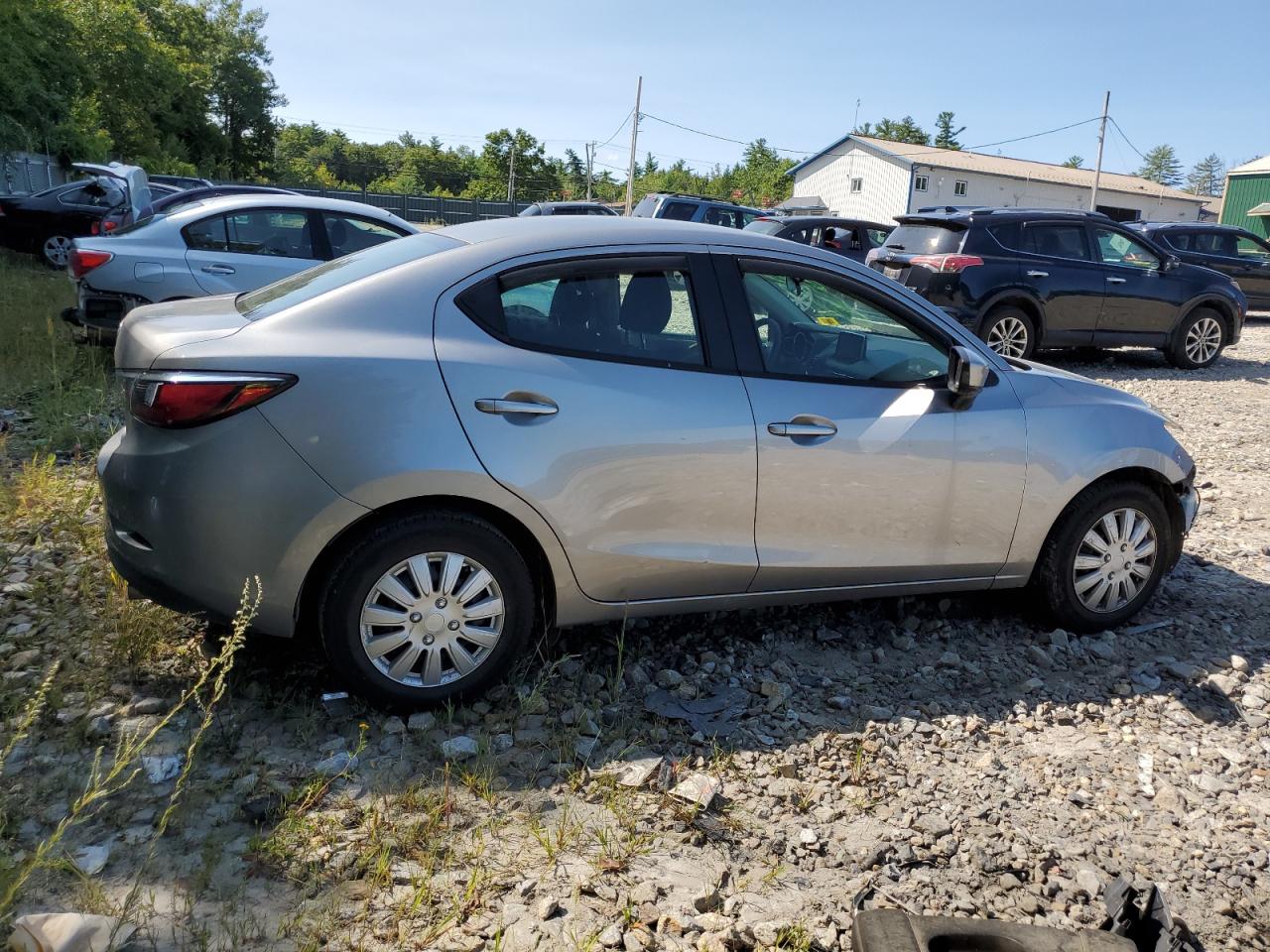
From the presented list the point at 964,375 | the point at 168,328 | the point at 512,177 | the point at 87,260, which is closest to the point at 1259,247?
the point at 964,375

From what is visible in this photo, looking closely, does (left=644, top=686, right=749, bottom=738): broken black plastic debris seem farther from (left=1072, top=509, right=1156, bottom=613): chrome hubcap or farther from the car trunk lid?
the car trunk lid

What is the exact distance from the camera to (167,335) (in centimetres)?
350

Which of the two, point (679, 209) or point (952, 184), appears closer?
point (679, 209)

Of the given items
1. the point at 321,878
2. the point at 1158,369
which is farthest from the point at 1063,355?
the point at 321,878

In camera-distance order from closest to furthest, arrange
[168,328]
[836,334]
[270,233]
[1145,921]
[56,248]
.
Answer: [1145,921] → [168,328] → [836,334] → [270,233] → [56,248]

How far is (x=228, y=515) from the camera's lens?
3.25 metres

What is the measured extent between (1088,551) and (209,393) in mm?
3714

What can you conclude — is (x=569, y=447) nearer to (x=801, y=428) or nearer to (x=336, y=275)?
(x=801, y=428)

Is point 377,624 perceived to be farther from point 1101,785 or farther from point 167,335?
point 1101,785

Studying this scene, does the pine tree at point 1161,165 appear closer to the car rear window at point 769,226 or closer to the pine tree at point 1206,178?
the pine tree at point 1206,178

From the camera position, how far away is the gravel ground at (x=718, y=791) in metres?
2.68

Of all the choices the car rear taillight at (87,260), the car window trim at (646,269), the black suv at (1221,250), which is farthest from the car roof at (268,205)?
the black suv at (1221,250)

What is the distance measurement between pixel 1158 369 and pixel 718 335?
10793mm

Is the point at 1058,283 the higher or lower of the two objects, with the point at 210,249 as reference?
higher
